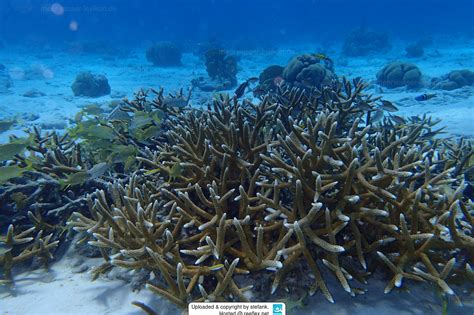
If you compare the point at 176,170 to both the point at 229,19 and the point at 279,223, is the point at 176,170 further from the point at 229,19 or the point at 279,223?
the point at 229,19

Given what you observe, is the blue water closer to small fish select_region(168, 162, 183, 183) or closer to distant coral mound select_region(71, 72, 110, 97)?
distant coral mound select_region(71, 72, 110, 97)

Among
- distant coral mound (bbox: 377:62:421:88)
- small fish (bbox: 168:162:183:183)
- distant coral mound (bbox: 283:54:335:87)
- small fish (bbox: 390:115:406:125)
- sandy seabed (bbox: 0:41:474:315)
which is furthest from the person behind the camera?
distant coral mound (bbox: 377:62:421:88)

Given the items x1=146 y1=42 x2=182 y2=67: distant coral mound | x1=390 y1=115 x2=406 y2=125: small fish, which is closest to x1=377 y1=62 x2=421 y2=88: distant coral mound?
x1=390 y1=115 x2=406 y2=125: small fish

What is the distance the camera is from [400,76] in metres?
14.9

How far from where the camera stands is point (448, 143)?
17.2 feet

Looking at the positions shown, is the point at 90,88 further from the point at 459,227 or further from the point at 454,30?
the point at 454,30

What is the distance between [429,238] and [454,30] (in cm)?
5244

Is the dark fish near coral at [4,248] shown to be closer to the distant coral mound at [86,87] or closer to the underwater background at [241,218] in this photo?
the underwater background at [241,218]

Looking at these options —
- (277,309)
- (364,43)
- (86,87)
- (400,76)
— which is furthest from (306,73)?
(364,43)

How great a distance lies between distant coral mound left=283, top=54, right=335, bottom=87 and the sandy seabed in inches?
116

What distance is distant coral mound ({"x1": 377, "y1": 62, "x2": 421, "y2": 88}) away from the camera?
47.5 feet

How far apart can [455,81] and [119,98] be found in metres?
16.2

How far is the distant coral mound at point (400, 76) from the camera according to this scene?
14.5 m

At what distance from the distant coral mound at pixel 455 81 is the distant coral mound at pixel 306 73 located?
6162mm
